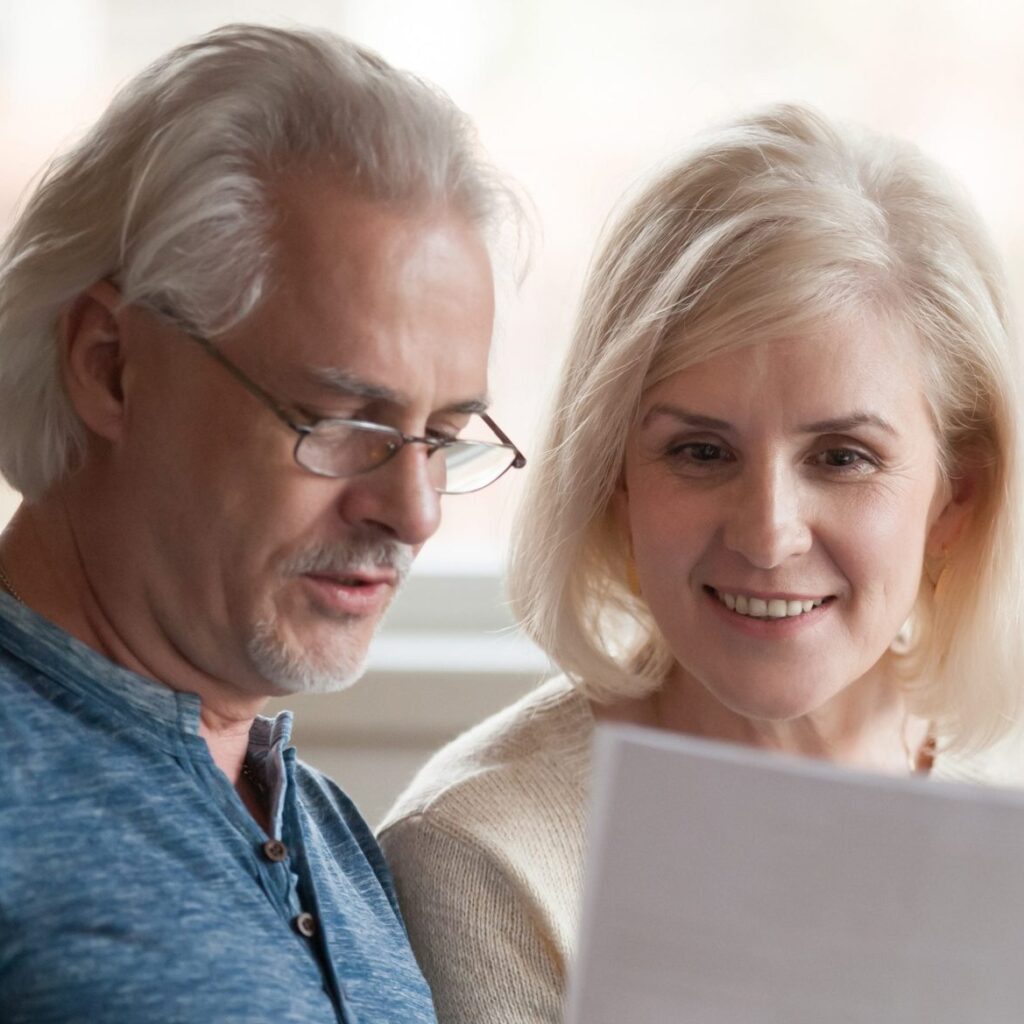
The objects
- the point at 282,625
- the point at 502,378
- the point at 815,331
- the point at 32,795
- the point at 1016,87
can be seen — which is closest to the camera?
the point at 32,795

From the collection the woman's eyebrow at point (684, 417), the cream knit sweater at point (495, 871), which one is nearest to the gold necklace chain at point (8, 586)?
the cream knit sweater at point (495, 871)

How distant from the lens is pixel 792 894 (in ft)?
2.84

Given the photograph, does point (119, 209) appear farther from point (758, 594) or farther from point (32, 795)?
point (758, 594)

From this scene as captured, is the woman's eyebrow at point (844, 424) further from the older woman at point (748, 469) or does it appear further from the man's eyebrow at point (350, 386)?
the man's eyebrow at point (350, 386)

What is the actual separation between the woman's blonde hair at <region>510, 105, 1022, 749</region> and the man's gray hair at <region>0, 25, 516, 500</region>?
0.29 metres

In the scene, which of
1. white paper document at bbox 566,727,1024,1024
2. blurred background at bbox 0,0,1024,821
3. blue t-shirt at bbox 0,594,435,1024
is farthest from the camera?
blurred background at bbox 0,0,1024,821

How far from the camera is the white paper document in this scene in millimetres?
849

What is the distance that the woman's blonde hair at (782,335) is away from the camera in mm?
1471

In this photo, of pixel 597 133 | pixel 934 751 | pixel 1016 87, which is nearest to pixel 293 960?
pixel 934 751

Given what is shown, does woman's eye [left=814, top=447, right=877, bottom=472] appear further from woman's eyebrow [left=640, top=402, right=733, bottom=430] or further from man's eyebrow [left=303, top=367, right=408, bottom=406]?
man's eyebrow [left=303, top=367, right=408, bottom=406]

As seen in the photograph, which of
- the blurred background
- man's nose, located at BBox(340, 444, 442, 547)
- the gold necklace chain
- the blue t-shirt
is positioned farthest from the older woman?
the blurred background

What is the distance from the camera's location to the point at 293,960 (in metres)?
1.17

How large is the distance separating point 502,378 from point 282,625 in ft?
1.41

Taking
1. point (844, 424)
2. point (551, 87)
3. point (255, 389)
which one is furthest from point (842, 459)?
point (551, 87)
